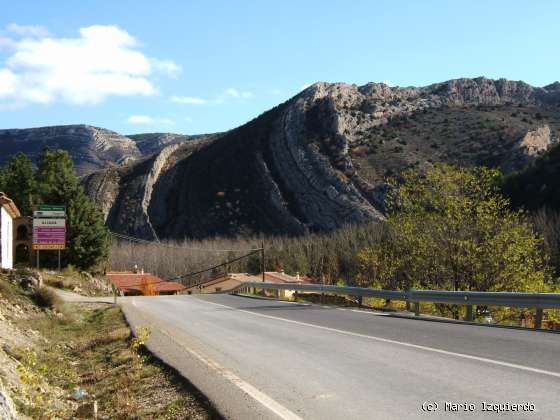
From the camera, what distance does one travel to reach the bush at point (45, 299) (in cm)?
2208

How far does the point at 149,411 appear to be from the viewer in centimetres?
707

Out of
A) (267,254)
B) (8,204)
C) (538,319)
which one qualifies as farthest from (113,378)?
(267,254)

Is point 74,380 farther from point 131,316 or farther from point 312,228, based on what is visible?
point 312,228

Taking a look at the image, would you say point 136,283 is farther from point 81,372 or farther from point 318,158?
point 81,372

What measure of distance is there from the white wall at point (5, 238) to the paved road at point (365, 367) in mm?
21379

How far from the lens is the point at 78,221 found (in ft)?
154

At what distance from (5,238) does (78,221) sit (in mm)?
12738

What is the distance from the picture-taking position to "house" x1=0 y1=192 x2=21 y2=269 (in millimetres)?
32562

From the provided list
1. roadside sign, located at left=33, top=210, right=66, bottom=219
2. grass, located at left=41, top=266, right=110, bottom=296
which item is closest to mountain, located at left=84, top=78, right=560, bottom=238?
grass, located at left=41, top=266, right=110, bottom=296

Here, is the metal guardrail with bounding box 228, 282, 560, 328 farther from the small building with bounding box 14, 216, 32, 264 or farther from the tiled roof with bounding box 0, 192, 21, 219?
the small building with bounding box 14, 216, 32, 264

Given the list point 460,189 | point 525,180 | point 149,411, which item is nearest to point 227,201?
point 525,180

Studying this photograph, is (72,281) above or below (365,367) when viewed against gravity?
below

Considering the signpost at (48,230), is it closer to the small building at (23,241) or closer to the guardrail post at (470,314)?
the small building at (23,241)

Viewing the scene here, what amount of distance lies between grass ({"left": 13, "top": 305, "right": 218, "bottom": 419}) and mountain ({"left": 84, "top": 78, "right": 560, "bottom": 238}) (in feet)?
235
